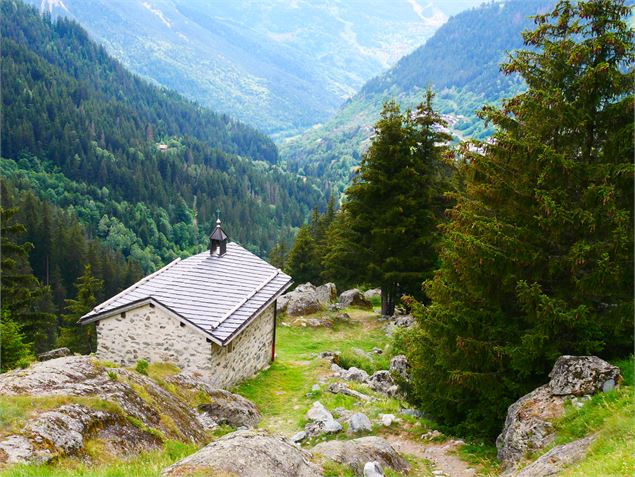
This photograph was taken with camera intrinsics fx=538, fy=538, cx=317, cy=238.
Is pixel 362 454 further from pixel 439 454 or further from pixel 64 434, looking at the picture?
pixel 64 434

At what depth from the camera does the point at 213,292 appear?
70.9 ft

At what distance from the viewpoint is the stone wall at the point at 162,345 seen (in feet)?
63.1

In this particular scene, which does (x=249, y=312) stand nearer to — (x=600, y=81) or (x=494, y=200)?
(x=494, y=200)

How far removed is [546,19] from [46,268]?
87.0 m

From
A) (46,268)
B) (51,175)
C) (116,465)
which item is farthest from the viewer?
(51,175)

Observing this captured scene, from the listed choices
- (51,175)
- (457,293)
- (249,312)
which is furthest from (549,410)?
(51,175)

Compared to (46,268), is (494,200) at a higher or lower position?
higher

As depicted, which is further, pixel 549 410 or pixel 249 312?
pixel 249 312

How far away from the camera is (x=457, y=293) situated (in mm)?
14602

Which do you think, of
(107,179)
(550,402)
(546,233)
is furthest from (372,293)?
(107,179)

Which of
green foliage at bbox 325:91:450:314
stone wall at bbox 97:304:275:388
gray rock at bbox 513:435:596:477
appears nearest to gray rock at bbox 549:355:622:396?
gray rock at bbox 513:435:596:477

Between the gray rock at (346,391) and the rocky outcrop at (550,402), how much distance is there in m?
7.03

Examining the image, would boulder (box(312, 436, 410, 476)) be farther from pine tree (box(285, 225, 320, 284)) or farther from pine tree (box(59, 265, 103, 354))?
pine tree (box(285, 225, 320, 284))

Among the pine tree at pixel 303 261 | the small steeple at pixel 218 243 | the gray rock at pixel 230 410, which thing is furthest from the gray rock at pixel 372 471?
the pine tree at pixel 303 261
